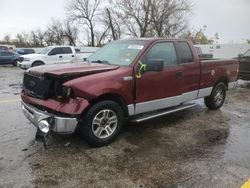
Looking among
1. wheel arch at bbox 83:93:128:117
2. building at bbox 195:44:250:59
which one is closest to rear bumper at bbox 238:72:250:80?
wheel arch at bbox 83:93:128:117

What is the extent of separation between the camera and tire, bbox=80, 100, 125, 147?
450cm

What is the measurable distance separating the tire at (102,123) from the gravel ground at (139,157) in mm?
171

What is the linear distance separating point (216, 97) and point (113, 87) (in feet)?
12.5

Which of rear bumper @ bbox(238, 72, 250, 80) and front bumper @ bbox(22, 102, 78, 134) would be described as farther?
rear bumper @ bbox(238, 72, 250, 80)

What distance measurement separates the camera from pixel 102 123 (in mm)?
4754

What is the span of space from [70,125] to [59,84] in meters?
0.67

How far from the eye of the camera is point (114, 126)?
4934 millimetres

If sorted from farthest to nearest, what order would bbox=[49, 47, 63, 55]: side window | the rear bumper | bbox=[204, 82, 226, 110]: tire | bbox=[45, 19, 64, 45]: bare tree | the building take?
bbox=[45, 19, 64, 45]: bare tree, the building, bbox=[49, 47, 63, 55]: side window, the rear bumper, bbox=[204, 82, 226, 110]: tire

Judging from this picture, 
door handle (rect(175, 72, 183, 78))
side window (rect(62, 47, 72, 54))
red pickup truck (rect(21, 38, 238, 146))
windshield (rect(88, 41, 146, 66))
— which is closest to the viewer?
→ red pickup truck (rect(21, 38, 238, 146))

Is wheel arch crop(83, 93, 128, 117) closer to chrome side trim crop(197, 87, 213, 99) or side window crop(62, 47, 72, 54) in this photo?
chrome side trim crop(197, 87, 213, 99)

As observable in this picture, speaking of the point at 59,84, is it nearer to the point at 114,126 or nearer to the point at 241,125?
the point at 114,126

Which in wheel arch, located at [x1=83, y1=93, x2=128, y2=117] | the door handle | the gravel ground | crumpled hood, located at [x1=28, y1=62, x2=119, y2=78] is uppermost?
crumpled hood, located at [x1=28, y1=62, x2=119, y2=78]

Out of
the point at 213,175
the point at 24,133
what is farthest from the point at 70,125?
the point at 213,175

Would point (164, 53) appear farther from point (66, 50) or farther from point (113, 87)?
point (66, 50)
